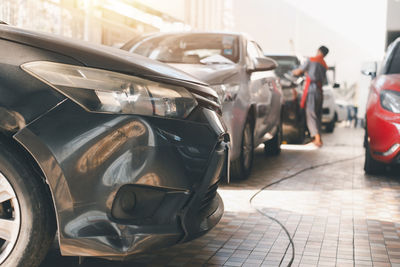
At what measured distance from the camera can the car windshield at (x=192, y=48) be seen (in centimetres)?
659

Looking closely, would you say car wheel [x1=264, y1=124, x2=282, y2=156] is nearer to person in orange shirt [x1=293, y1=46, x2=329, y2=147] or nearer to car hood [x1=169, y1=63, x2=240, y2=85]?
person in orange shirt [x1=293, y1=46, x2=329, y2=147]

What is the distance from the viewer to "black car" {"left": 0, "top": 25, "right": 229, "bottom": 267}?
264 centimetres

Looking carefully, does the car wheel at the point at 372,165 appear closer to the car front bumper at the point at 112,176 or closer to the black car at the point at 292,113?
the black car at the point at 292,113

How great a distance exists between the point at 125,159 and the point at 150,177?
148 mm

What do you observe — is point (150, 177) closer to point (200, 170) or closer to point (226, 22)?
point (200, 170)

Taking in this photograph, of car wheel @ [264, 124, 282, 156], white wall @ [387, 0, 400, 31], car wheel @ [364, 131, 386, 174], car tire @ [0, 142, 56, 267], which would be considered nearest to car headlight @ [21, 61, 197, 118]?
car tire @ [0, 142, 56, 267]

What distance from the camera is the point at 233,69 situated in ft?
20.5

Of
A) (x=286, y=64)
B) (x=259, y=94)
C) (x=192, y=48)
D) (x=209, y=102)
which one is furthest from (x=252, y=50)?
(x=286, y=64)

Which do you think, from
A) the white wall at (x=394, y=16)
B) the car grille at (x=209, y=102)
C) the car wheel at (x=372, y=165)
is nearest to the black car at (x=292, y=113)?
the car wheel at (x=372, y=165)

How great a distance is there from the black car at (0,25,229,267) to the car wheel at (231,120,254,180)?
3.54m

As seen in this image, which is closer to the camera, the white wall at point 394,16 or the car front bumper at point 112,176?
the car front bumper at point 112,176

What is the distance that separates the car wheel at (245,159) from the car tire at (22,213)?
12.4ft

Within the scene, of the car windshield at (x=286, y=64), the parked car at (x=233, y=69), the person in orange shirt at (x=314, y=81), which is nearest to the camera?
the parked car at (x=233, y=69)

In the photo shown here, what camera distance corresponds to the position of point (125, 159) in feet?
8.82
